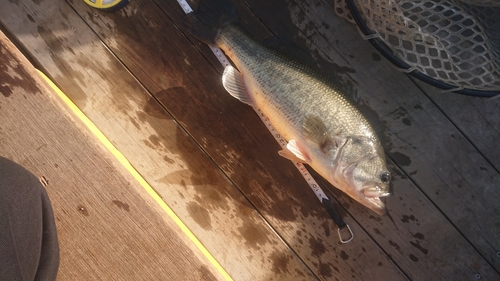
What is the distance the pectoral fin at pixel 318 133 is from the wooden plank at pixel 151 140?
2.18 feet

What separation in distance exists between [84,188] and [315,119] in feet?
4.51

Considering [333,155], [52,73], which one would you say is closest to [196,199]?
[333,155]

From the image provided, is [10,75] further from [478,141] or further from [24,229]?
[478,141]

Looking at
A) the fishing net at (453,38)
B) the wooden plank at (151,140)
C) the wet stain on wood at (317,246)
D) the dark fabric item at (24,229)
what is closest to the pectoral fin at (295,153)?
the wooden plank at (151,140)

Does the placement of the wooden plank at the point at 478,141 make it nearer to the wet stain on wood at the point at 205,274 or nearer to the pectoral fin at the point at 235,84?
the pectoral fin at the point at 235,84

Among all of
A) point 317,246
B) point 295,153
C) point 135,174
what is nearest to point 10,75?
point 135,174

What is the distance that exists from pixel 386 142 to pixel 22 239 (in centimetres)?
202

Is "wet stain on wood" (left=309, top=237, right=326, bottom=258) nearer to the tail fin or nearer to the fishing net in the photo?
the fishing net

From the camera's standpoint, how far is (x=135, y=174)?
2.25m

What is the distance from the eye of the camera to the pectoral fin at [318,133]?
6.23 feet

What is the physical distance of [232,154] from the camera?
2.27 metres

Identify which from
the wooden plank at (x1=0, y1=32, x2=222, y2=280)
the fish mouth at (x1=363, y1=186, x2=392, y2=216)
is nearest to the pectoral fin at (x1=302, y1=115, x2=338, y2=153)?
the fish mouth at (x1=363, y1=186, x2=392, y2=216)

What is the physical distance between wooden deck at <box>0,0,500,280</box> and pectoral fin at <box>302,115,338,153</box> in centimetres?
→ 38

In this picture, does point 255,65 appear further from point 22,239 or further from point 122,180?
point 22,239
